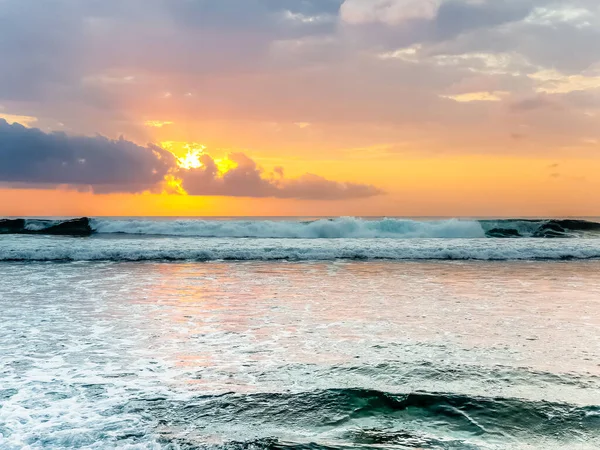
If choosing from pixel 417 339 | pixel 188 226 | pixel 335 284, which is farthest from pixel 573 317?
pixel 188 226

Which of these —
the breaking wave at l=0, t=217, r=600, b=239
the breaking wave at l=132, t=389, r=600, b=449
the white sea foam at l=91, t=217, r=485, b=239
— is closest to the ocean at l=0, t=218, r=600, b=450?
the breaking wave at l=132, t=389, r=600, b=449

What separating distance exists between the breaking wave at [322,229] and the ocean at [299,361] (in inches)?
801

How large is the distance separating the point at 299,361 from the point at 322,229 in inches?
1155

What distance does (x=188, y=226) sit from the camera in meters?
36.2

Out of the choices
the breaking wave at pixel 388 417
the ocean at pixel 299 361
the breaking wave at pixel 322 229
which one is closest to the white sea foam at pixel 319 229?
the breaking wave at pixel 322 229

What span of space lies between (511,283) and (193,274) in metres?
9.05

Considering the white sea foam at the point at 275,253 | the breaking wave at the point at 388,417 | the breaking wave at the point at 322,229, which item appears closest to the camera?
the breaking wave at the point at 388,417

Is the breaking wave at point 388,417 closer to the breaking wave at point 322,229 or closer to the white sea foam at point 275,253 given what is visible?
the white sea foam at point 275,253

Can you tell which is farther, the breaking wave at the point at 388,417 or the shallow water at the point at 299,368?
the shallow water at the point at 299,368

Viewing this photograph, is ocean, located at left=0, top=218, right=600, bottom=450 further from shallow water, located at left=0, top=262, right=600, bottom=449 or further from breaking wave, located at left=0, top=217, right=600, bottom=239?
breaking wave, located at left=0, top=217, right=600, bottom=239

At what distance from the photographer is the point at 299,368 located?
5.71 meters

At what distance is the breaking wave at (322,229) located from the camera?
3503 centimetres

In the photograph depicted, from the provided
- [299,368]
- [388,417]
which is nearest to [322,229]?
[299,368]

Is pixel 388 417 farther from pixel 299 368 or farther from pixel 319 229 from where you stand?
pixel 319 229
